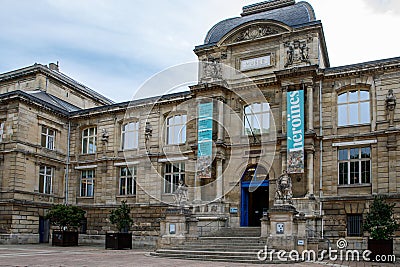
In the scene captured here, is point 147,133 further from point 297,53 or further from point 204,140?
point 297,53

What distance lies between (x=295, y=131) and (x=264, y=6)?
8976 mm

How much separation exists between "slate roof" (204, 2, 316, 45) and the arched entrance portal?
807cm

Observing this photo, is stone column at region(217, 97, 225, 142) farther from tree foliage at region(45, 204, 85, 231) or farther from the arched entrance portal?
tree foliage at region(45, 204, 85, 231)


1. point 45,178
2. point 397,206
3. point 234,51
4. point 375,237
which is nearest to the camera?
point 375,237

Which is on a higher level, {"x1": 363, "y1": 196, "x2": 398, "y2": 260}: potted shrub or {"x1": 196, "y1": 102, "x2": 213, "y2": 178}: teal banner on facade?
{"x1": 196, "y1": 102, "x2": 213, "y2": 178}: teal banner on facade

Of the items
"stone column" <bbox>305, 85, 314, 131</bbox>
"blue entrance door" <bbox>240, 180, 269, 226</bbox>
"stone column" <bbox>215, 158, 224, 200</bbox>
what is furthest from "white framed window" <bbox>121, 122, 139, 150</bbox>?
"stone column" <bbox>305, 85, 314, 131</bbox>

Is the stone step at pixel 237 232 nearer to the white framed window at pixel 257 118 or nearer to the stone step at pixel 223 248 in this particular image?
the stone step at pixel 223 248

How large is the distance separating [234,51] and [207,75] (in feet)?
6.74

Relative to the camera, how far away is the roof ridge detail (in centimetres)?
2879

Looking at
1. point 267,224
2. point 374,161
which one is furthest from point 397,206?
point 267,224

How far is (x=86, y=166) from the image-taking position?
33375mm

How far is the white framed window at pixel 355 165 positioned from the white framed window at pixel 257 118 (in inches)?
165

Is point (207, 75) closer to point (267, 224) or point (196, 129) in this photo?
point (196, 129)

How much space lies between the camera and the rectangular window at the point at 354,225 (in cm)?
2362
